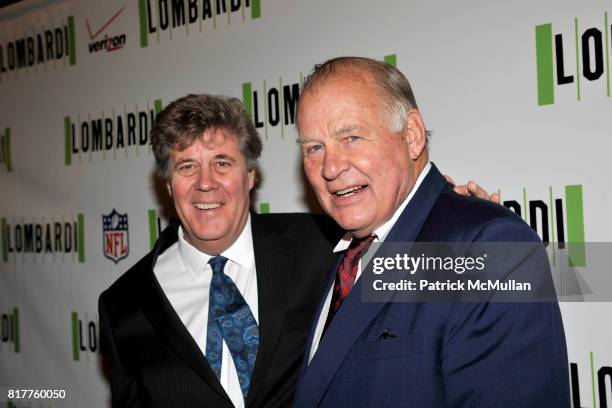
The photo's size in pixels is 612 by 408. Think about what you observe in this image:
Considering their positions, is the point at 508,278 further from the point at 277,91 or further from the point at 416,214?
the point at 277,91

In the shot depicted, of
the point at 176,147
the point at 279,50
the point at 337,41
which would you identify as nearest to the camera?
the point at 176,147

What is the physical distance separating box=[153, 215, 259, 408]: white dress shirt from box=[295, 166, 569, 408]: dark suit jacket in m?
0.53

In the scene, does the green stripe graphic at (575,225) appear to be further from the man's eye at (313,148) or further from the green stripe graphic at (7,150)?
the green stripe graphic at (7,150)

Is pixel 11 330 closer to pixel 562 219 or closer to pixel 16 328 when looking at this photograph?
pixel 16 328

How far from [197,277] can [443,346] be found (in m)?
0.95

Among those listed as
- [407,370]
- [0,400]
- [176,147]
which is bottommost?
[0,400]

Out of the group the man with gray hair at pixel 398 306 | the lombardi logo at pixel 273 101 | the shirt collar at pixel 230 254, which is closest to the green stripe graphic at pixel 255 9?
the lombardi logo at pixel 273 101

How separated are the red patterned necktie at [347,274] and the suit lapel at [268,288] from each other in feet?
1.09

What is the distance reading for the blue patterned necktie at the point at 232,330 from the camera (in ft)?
5.65

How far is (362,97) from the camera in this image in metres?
1.31

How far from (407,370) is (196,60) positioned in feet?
6.04

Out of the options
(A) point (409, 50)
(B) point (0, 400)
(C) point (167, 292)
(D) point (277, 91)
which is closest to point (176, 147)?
(C) point (167, 292)

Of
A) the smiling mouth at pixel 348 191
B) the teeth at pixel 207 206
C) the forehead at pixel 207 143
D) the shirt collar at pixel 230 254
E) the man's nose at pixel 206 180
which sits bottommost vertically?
the shirt collar at pixel 230 254

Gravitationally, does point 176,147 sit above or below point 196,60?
below
